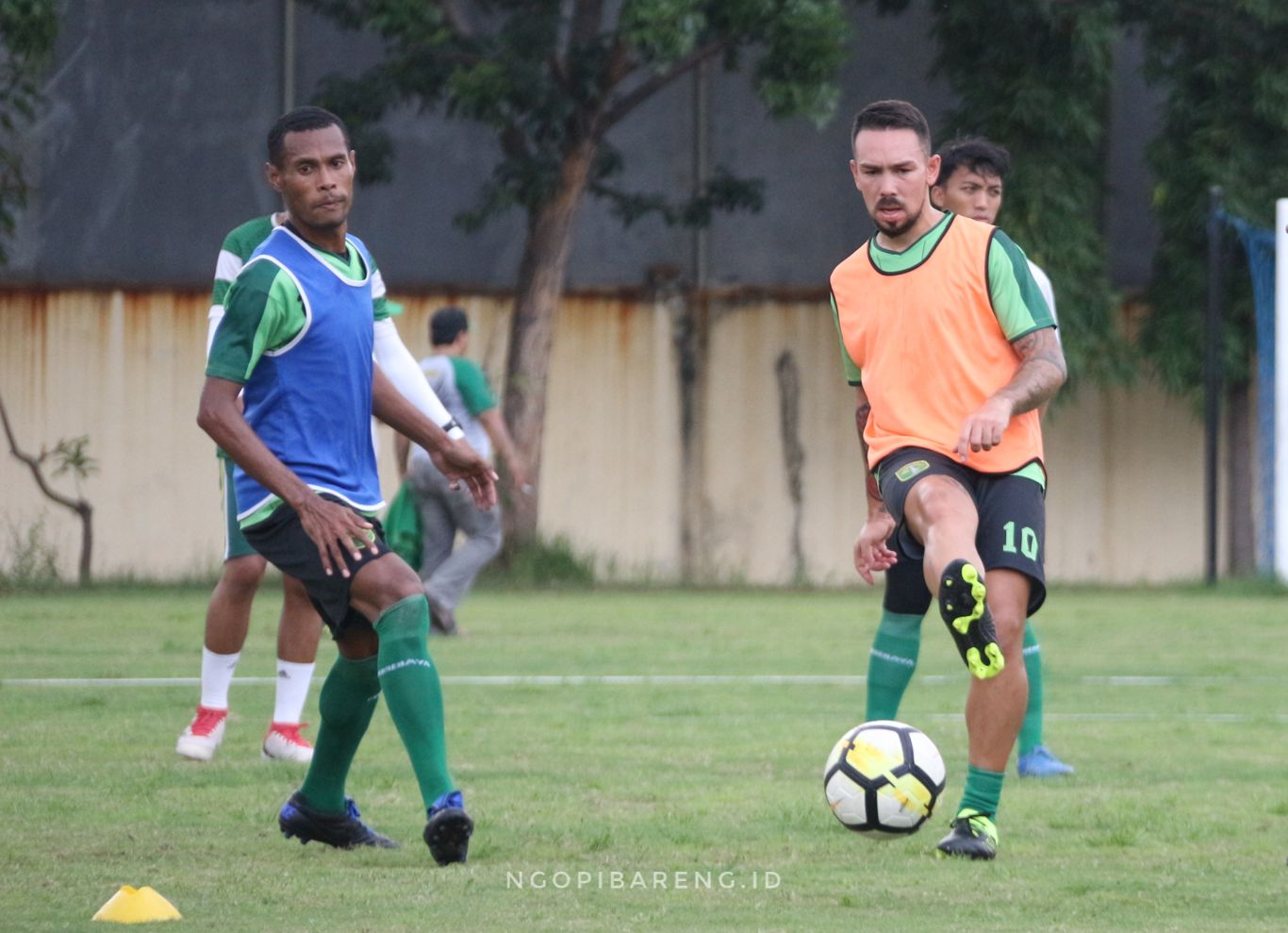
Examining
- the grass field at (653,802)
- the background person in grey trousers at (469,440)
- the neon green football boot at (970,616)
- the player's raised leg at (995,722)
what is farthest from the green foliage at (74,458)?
the neon green football boot at (970,616)

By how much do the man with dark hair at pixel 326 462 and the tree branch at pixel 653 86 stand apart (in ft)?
44.7

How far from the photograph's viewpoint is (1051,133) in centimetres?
2073

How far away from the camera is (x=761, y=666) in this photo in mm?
11891

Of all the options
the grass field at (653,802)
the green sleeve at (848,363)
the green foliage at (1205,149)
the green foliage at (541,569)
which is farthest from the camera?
A: the green foliage at (1205,149)

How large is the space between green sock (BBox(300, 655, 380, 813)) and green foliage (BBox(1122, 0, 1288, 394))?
15.7 metres


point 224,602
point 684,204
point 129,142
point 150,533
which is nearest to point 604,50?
point 684,204

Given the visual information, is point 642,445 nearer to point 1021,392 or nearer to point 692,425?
point 692,425

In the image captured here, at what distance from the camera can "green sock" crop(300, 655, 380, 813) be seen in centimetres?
605

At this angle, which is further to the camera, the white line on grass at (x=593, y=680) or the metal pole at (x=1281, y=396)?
the metal pole at (x=1281, y=396)

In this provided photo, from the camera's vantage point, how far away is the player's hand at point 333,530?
5.68m

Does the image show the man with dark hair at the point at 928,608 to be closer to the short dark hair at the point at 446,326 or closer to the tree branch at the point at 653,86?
the short dark hair at the point at 446,326

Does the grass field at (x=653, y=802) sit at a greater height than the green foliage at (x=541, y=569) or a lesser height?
lesser

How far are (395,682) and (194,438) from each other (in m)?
15.1

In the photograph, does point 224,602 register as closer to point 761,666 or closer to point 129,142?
point 761,666
